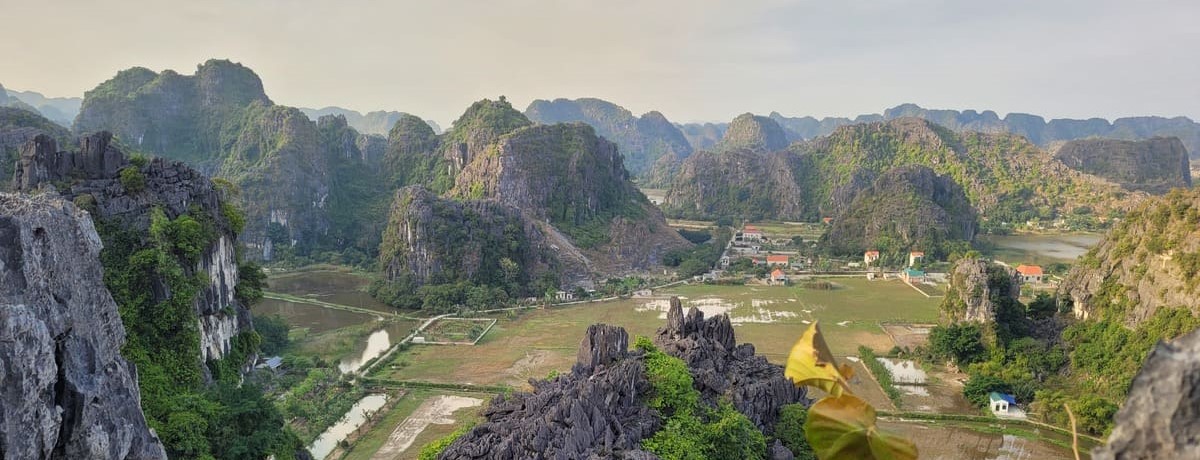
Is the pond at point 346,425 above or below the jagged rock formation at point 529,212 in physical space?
below

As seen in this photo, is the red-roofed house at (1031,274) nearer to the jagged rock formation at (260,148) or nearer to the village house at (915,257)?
the village house at (915,257)

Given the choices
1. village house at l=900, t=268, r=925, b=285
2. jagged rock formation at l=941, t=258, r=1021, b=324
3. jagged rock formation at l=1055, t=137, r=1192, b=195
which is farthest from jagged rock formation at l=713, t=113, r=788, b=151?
jagged rock formation at l=941, t=258, r=1021, b=324

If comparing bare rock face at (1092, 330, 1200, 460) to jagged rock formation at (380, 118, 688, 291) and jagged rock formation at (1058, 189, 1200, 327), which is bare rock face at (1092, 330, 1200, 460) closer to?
jagged rock formation at (1058, 189, 1200, 327)

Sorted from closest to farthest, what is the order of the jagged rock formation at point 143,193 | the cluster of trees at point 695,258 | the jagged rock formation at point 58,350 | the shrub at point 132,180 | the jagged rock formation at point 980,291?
the jagged rock formation at point 58,350 < the jagged rock formation at point 143,193 < the shrub at point 132,180 < the jagged rock formation at point 980,291 < the cluster of trees at point 695,258

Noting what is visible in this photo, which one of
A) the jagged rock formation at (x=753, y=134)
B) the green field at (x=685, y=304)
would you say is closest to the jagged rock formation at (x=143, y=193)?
the green field at (x=685, y=304)

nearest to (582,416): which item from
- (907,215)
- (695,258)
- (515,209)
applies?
(515,209)

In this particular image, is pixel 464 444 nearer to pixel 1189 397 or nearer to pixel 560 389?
pixel 560 389

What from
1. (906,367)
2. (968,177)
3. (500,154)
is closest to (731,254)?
(500,154)
